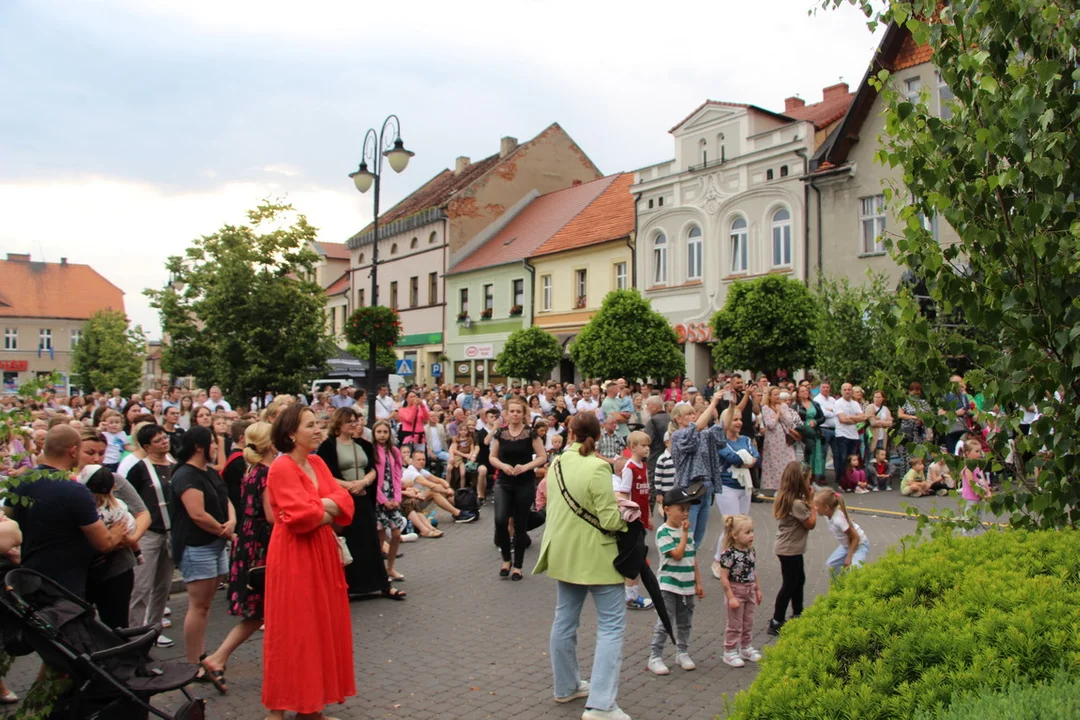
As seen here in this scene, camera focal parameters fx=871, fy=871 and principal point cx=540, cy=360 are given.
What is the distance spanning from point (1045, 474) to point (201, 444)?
5.38 m

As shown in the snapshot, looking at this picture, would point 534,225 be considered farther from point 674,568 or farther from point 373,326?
point 674,568

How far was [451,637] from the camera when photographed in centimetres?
733

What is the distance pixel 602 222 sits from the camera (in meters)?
37.3

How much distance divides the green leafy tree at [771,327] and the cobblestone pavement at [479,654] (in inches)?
510

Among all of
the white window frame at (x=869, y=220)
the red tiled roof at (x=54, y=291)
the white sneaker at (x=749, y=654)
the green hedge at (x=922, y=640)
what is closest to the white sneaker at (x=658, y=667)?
the white sneaker at (x=749, y=654)

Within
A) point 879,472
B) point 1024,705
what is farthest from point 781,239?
point 1024,705

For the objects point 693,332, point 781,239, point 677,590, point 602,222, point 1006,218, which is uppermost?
point 602,222

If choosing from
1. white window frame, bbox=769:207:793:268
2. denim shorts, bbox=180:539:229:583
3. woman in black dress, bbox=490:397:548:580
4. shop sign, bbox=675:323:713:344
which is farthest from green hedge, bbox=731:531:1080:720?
shop sign, bbox=675:323:713:344

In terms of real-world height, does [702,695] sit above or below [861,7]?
below

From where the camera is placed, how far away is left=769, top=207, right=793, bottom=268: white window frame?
2778cm

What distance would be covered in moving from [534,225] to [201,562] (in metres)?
37.9

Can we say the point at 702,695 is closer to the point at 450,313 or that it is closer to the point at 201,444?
the point at 201,444

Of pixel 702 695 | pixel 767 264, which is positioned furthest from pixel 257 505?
pixel 767 264

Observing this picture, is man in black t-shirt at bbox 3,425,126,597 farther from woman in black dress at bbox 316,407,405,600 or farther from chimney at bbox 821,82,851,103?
chimney at bbox 821,82,851,103
